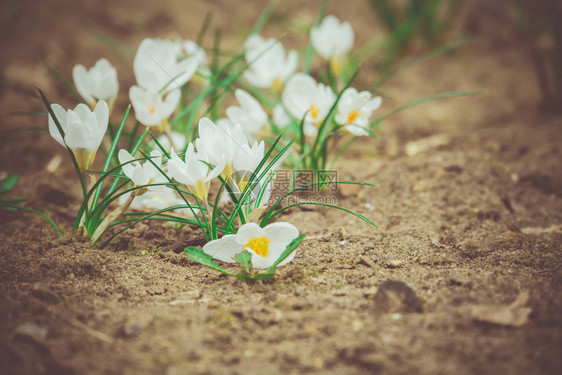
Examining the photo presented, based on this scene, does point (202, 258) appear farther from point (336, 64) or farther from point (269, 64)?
point (336, 64)

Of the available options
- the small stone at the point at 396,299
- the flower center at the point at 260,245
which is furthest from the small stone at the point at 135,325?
the small stone at the point at 396,299

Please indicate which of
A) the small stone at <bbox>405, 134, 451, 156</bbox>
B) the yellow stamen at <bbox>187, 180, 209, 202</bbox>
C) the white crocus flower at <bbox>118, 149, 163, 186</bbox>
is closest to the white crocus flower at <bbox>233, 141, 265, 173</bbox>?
the yellow stamen at <bbox>187, 180, 209, 202</bbox>

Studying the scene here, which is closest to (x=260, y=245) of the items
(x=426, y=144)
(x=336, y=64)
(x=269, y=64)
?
(x=269, y=64)

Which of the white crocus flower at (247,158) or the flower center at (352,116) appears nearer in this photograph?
the white crocus flower at (247,158)

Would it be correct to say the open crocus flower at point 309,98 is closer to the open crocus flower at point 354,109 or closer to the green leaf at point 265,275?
the open crocus flower at point 354,109

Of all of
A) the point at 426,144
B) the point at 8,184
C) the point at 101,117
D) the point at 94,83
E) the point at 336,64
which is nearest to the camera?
the point at 101,117

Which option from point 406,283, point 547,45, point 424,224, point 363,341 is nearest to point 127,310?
point 363,341

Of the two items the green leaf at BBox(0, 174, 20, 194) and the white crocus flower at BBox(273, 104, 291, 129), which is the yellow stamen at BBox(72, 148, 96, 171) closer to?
the green leaf at BBox(0, 174, 20, 194)

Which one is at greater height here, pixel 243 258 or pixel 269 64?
pixel 269 64
